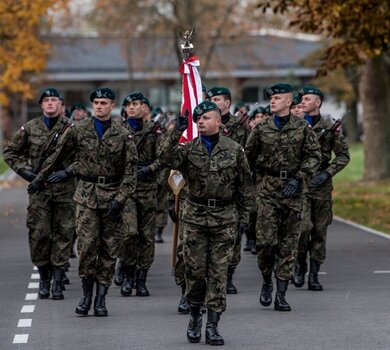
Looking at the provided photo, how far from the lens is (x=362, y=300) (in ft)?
44.2

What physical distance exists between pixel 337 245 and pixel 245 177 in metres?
8.44

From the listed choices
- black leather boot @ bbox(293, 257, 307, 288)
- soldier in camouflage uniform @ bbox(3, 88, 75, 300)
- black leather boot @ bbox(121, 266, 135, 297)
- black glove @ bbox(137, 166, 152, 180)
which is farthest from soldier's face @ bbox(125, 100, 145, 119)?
black leather boot @ bbox(293, 257, 307, 288)

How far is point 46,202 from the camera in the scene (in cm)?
1437

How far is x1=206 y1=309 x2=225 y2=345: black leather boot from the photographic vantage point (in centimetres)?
1099

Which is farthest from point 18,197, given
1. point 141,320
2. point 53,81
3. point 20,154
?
point 53,81

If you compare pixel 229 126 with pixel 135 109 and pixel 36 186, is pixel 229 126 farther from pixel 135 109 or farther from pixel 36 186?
pixel 36 186

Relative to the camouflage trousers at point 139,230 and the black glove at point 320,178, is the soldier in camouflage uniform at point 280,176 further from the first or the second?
the camouflage trousers at point 139,230

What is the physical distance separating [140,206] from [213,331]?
4184 millimetres

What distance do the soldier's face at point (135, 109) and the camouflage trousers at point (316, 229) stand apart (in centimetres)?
210

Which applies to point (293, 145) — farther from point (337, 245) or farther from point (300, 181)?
point (337, 245)

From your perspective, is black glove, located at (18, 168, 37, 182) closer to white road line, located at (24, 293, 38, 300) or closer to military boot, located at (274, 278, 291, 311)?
white road line, located at (24, 293, 38, 300)

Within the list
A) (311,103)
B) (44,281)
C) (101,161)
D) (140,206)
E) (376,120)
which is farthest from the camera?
(376,120)

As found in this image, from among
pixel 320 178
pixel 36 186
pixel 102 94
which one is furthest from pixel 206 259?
pixel 320 178

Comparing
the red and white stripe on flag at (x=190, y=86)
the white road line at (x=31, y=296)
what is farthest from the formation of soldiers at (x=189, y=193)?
the red and white stripe on flag at (x=190, y=86)
